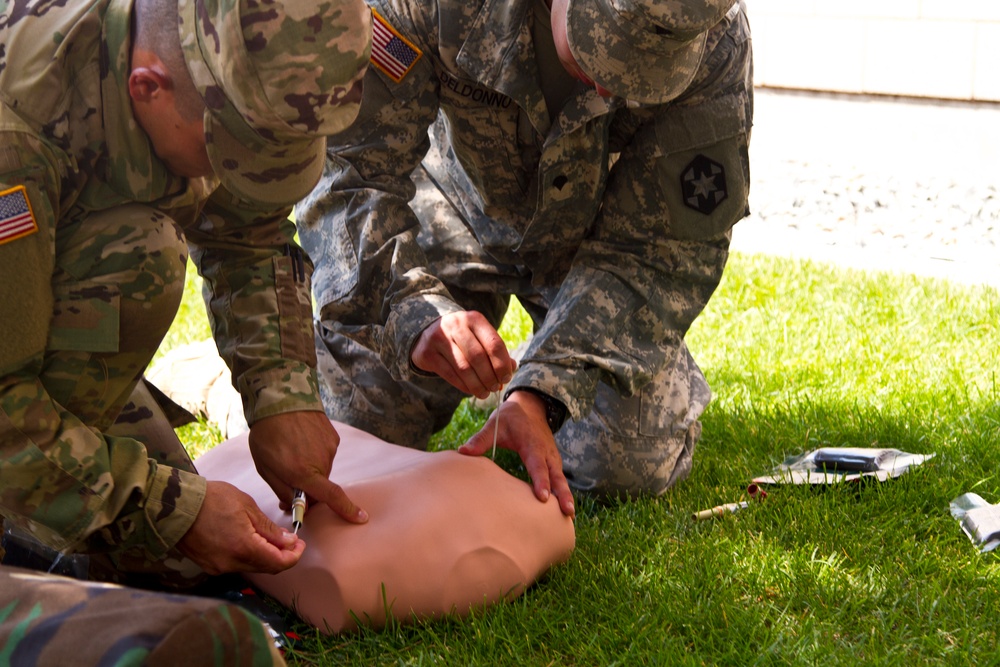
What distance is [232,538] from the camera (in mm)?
1954

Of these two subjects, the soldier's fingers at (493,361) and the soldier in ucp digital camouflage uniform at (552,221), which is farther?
the soldier in ucp digital camouflage uniform at (552,221)

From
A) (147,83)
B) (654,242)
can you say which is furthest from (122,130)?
(654,242)

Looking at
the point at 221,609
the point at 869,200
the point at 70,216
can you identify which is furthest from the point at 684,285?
the point at 869,200

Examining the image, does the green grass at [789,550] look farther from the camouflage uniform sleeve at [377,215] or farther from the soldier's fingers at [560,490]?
the camouflage uniform sleeve at [377,215]

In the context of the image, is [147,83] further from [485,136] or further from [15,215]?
[485,136]

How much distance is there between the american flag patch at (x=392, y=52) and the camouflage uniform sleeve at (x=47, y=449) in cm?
112

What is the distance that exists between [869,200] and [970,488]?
338cm

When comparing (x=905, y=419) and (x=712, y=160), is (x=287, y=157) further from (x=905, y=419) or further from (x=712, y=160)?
(x=905, y=419)

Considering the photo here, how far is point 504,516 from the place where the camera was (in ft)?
7.81

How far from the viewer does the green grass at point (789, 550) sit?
2148mm

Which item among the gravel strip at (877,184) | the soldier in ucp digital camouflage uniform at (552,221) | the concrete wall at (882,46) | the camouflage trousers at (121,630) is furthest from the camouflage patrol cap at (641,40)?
the concrete wall at (882,46)

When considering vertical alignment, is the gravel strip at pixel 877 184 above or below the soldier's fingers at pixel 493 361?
below

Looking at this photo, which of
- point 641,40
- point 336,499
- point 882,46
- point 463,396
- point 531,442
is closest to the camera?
point 336,499

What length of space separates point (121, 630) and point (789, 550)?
1.62 metres
